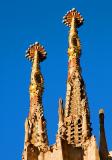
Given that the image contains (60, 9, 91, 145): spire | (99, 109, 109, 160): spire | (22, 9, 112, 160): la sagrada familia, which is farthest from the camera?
(60, 9, 91, 145): spire

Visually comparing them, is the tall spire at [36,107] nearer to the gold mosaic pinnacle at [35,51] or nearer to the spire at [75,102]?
the gold mosaic pinnacle at [35,51]

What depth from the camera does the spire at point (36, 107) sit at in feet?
235

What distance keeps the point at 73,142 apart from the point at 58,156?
4.67 meters

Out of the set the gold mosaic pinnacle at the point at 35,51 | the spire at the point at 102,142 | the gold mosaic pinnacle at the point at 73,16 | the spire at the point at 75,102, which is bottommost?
the spire at the point at 102,142

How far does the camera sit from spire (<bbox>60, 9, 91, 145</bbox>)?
6862cm

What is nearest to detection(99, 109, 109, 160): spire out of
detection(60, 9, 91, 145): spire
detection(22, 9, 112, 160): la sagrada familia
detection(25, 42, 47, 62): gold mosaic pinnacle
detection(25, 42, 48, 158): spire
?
detection(22, 9, 112, 160): la sagrada familia

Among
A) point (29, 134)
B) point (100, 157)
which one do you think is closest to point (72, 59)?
point (29, 134)

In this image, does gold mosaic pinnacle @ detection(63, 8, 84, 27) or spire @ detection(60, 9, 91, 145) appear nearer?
spire @ detection(60, 9, 91, 145)

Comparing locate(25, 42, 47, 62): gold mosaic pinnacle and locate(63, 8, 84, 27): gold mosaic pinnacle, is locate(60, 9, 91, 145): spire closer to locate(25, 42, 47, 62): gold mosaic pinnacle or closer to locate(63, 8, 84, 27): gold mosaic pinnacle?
locate(63, 8, 84, 27): gold mosaic pinnacle

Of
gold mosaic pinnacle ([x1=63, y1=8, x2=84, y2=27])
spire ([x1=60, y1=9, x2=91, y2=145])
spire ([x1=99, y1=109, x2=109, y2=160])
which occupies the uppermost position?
gold mosaic pinnacle ([x1=63, y1=8, x2=84, y2=27])

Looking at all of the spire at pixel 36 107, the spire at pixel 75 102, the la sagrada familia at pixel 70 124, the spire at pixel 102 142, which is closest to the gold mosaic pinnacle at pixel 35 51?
the spire at pixel 36 107

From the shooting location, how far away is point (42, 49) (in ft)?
277

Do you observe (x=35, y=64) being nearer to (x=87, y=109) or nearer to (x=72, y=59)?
(x=72, y=59)

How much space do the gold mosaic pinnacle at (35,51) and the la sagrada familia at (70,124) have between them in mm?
1088
